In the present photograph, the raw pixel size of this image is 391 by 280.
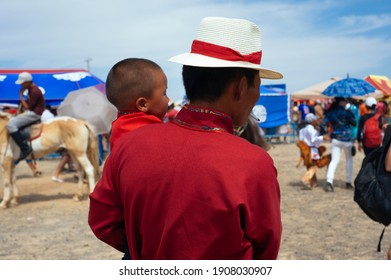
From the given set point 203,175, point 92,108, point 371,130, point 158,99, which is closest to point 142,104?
point 158,99

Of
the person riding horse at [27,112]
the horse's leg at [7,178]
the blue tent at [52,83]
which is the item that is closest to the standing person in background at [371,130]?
the person riding horse at [27,112]

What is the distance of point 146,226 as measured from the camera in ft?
5.25

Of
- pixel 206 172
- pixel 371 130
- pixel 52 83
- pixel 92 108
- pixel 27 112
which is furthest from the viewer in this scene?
pixel 52 83

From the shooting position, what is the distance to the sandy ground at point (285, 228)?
5.89 meters

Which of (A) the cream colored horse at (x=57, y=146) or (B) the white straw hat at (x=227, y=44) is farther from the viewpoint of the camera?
(A) the cream colored horse at (x=57, y=146)

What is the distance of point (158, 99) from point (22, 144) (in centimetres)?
723

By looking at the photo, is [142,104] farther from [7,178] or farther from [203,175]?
[7,178]

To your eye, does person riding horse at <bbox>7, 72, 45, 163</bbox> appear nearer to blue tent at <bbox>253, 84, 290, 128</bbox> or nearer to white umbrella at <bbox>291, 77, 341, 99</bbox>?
blue tent at <bbox>253, 84, 290, 128</bbox>

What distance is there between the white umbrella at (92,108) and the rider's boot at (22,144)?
2.26 metres

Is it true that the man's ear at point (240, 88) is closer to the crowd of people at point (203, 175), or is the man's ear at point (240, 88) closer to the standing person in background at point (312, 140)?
the crowd of people at point (203, 175)

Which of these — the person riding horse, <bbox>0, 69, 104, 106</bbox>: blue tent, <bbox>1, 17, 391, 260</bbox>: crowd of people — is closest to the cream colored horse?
the person riding horse

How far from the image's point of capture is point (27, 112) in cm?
894
